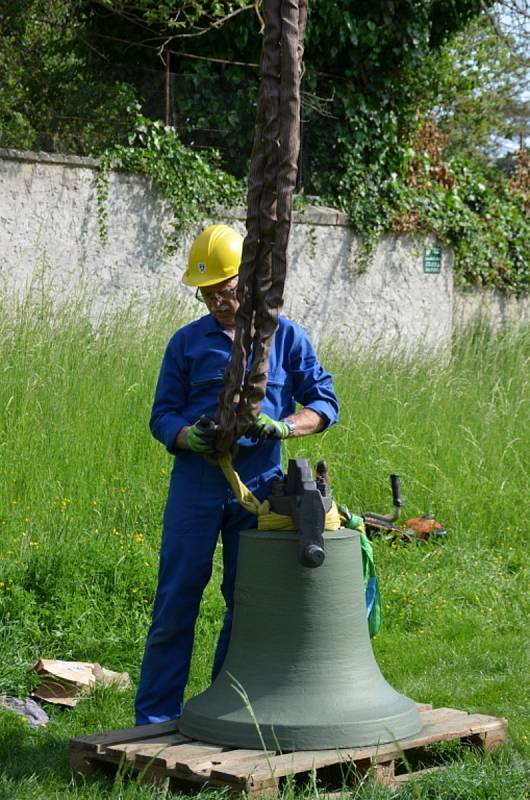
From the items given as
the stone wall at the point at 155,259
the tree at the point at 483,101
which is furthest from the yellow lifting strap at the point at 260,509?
the tree at the point at 483,101

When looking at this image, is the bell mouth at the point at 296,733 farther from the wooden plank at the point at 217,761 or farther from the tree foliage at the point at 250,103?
the tree foliage at the point at 250,103

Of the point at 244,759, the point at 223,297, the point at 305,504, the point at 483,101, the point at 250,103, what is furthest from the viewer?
the point at 483,101

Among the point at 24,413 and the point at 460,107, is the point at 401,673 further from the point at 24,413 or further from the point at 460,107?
the point at 460,107

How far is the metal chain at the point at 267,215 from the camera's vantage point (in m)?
3.97

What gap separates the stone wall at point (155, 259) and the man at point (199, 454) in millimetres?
5668

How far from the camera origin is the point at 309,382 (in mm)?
4711

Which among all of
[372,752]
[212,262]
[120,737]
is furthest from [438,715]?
[212,262]

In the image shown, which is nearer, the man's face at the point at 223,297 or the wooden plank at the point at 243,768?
the wooden plank at the point at 243,768

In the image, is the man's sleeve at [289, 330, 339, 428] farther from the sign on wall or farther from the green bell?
the sign on wall

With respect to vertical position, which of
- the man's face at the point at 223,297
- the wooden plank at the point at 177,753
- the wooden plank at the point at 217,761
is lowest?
the wooden plank at the point at 177,753

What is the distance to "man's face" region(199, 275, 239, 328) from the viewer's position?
14.9ft

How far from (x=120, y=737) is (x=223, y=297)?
64.4 inches

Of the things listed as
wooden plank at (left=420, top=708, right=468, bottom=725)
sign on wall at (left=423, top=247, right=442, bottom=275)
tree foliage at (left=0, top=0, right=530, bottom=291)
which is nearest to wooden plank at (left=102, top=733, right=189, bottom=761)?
wooden plank at (left=420, top=708, right=468, bottom=725)

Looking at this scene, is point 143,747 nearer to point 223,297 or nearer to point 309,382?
point 309,382
